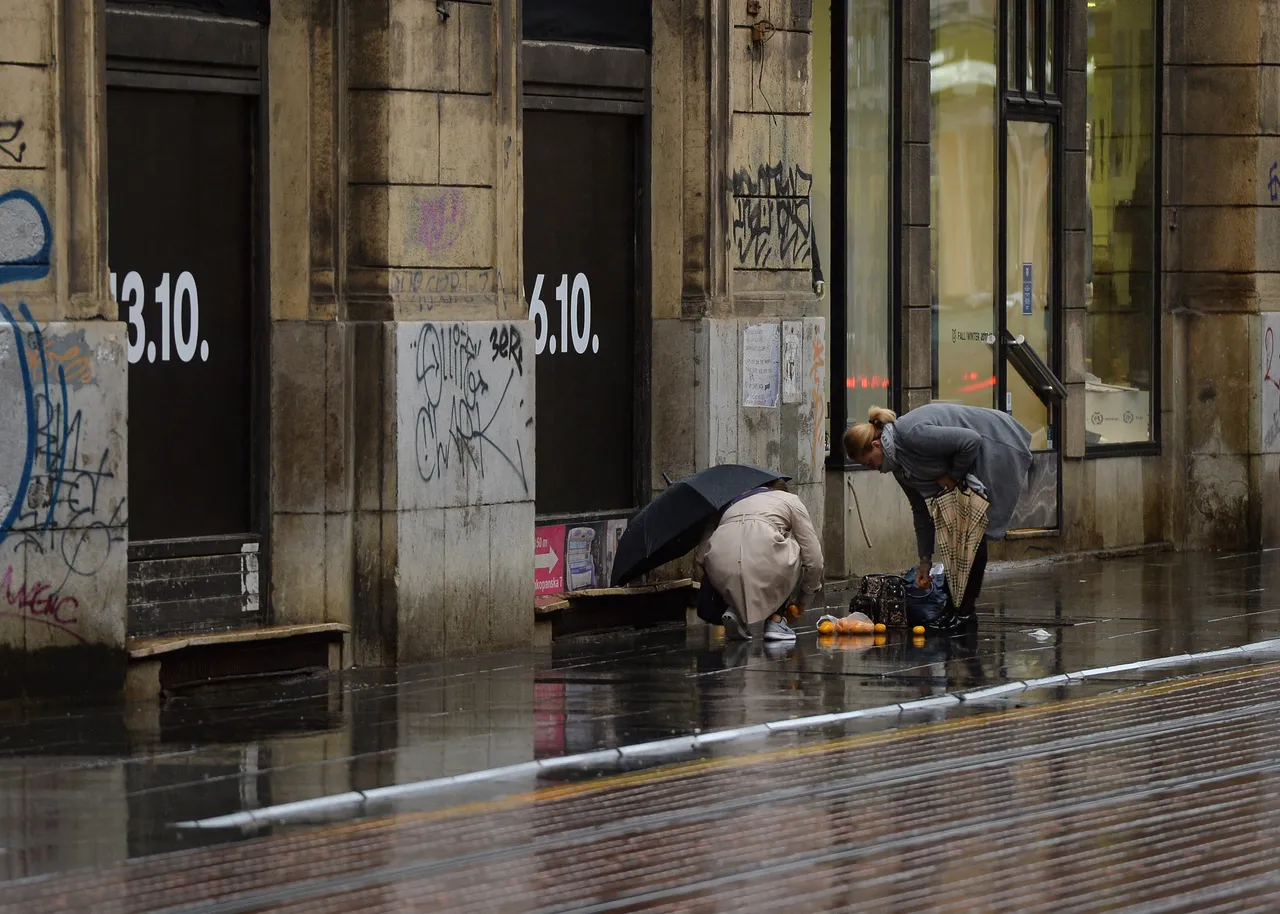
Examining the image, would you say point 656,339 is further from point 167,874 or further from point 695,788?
point 167,874

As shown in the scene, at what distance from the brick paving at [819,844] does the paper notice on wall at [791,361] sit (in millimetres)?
5797

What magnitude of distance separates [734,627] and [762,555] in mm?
538

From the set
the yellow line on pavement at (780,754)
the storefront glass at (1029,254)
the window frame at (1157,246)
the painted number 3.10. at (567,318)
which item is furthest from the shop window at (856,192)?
the yellow line on pavement at (780,754)

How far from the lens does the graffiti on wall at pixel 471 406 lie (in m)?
13.3

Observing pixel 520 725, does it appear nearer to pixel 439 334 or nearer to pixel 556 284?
pixel 439 334

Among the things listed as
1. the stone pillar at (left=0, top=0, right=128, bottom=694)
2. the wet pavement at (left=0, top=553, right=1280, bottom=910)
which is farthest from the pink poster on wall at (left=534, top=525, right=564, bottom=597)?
the stone pillar at (left=0, top=0, right=128, bottom=694)

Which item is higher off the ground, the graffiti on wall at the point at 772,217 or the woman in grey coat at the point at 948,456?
the graffiti on wall at the point at 772,217

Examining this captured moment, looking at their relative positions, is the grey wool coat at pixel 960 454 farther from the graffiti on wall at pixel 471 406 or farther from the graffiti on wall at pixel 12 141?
the graffiti on wall at pixel 12 141

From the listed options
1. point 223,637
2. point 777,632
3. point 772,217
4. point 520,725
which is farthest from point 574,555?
point 520,725

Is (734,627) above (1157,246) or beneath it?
beneath

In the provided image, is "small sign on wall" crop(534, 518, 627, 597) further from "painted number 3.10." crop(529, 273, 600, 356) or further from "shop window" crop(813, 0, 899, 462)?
"shop window" crop(813, 0, 899, 462)

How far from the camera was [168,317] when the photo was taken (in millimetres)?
12602

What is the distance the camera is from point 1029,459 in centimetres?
1433

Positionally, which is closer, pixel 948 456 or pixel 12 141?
pixel 12 141
